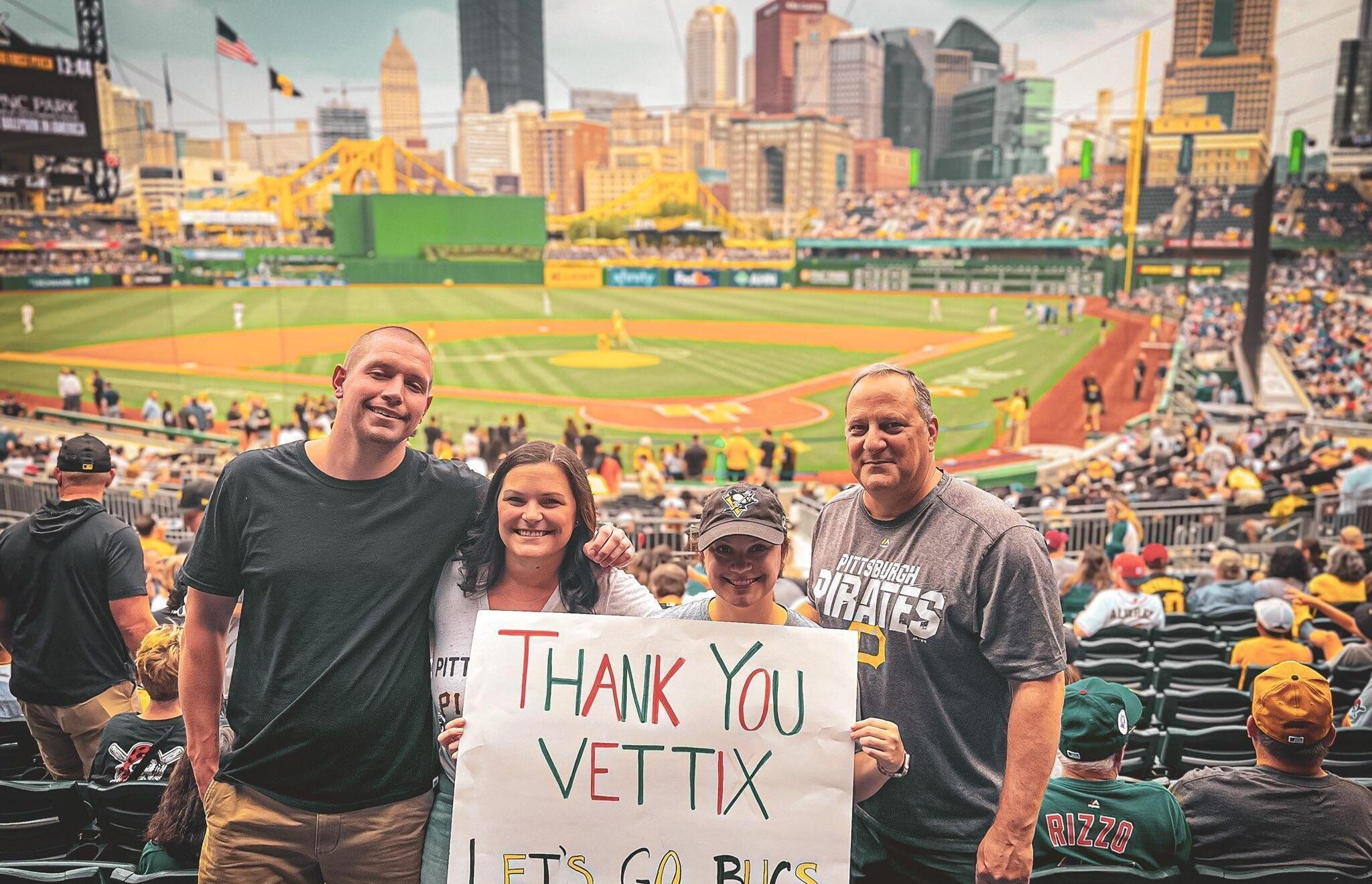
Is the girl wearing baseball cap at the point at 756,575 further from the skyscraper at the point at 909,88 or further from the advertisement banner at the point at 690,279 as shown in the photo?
the skyscraper at the point at 909,88

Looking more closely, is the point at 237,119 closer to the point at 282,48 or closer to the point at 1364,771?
the point at 282,48

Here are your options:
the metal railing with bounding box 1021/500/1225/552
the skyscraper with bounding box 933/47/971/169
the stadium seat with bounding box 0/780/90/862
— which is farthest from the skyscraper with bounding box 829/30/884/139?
the stadium seat with bounding box 0/780/90/862

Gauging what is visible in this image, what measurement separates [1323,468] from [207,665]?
1605 centimetres

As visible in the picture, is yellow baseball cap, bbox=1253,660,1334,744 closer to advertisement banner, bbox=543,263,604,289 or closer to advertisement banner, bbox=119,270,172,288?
advertisement banner, bbox=119,270,172,288

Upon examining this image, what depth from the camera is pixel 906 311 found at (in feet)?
165

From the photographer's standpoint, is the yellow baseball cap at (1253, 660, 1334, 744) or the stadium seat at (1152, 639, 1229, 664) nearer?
the yellow baseball cap at (1253, 660, 1334, 744)

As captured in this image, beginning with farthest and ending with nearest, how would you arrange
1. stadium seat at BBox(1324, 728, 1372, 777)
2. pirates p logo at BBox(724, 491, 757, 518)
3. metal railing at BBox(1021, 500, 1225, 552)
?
metal railing at BBox(1021, 500, 1225, 552)
stadium seat at BBox(1324, 728, 1372, 777)
pirates p logo at BBox(724, 491, 757, 518)

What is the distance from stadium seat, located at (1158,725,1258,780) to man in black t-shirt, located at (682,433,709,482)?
1411 cm

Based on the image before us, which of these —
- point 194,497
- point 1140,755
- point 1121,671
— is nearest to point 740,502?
point 1140,755

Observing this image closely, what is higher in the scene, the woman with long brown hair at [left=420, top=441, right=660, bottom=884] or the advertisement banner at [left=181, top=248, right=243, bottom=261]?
the advertisement banner at [left=181, top=248, right=243, bottom=261]

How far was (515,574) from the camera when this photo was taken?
279cm

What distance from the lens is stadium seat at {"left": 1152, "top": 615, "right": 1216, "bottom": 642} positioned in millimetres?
6953

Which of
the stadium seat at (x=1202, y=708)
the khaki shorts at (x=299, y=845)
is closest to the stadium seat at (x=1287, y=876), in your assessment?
the stadium seat at (x=1202, y=708)

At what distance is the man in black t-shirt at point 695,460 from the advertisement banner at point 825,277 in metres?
47.9
